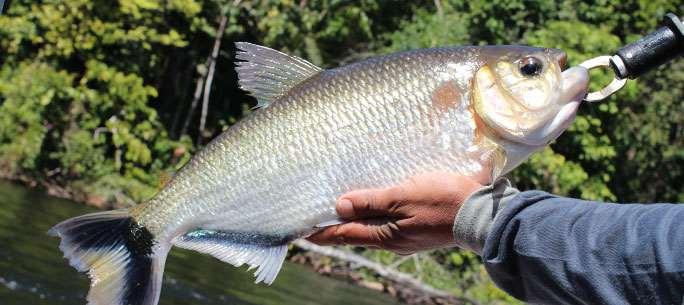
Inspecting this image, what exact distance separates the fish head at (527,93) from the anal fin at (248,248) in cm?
67

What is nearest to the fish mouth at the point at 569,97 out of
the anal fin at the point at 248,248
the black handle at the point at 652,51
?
the black handle at the point at 652,51

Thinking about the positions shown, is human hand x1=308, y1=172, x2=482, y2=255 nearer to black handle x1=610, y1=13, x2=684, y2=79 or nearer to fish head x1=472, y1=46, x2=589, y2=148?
fish head x1=472, y1=46, x2=589, y2=148

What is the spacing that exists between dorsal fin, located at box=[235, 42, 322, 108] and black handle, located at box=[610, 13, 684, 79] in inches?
33.4

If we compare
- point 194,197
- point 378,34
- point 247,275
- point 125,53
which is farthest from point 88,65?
point 194,197

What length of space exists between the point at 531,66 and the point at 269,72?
2.46 feet

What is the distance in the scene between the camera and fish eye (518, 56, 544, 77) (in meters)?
2.35

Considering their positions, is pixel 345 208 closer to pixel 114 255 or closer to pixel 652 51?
pixel 114 255

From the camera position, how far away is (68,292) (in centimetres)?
605

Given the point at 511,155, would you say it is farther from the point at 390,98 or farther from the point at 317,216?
the point at 317,216

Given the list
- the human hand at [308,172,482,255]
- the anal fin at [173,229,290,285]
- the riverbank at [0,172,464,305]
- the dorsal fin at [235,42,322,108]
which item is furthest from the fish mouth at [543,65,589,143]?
the riverbank at [0,172,464,305]

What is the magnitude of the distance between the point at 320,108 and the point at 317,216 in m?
0.29

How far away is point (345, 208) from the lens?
2.28 metres

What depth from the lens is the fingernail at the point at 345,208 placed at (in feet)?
7.42

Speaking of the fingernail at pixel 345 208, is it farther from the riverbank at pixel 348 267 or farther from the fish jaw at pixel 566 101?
the riverbank at pixel 348 267
